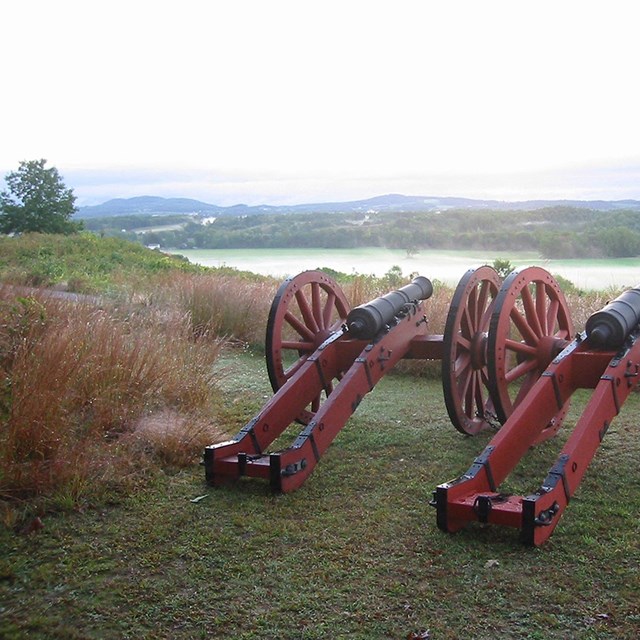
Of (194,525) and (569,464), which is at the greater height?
(569,464)

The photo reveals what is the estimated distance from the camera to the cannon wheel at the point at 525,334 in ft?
16.5

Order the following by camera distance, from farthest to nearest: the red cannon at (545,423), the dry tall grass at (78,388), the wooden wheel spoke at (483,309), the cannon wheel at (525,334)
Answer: the wooden wheel spoke at (483,309)
the cannon wheel at (525,334)
the dry tall grass at (78,388)
the red cannon at (545,423)

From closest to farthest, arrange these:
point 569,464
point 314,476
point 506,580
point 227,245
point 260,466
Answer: point 506,580 < point 569,464 < point 260,466 < point 314,476 < point 227,245

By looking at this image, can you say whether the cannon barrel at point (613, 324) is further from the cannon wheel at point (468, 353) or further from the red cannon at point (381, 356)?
the cannon wheel at point (468, 353)

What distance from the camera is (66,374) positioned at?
189 inches

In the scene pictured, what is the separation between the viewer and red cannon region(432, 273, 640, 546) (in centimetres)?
386

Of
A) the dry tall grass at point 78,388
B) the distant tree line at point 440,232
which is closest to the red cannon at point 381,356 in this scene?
the dry tall grass at point 78,388

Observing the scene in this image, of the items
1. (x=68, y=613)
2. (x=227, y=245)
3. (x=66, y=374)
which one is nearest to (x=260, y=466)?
(x=66, y=374)

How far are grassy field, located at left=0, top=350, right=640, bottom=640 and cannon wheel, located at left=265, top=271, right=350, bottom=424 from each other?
0.91m

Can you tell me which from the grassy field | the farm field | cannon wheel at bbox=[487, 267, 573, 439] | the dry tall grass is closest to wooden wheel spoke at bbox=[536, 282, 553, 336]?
cannon wheel at bbox=[487, 267, 573, 439]

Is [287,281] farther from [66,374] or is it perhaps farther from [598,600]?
[598,600]

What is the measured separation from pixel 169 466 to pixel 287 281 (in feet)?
5.03

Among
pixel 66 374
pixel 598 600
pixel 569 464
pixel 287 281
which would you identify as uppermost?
pixel 287 281

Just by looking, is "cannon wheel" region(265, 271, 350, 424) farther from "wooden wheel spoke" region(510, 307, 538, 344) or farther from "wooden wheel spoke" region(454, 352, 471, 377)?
"wooden wheel spoke" region(510, 307, 538, 344)
